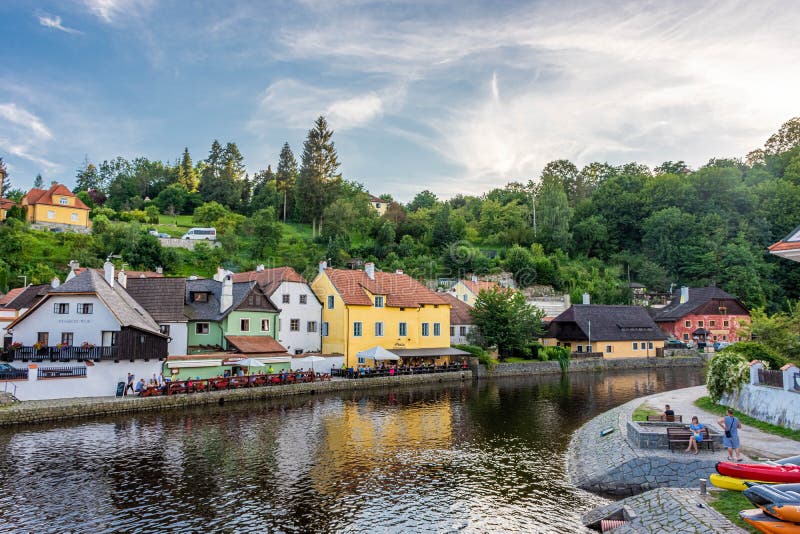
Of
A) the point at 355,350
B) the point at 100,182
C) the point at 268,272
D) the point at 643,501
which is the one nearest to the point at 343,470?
the point at 643,501

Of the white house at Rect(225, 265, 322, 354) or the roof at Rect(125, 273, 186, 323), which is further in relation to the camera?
the white house at Rect(225, 265, 322, 354)

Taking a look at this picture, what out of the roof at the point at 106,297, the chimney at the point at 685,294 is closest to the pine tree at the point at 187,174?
the roof at the point at 106,297

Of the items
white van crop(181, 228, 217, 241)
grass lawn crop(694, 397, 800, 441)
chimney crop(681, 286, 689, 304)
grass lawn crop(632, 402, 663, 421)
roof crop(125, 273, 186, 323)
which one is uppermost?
white van crop(181, 228, 217, 241)

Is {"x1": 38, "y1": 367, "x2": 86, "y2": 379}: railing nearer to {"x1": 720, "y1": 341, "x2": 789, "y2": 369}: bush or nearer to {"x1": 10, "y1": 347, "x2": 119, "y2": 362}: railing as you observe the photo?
{"x1": 10, "y1": 347, "x2": 119, "y2": 362}: railing

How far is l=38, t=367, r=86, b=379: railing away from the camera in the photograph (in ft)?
99.5

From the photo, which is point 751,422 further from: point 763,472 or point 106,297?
point 106,297

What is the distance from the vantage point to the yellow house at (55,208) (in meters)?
72.7

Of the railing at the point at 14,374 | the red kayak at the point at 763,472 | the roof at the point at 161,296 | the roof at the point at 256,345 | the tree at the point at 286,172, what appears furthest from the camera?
the tree at the point at 286,172

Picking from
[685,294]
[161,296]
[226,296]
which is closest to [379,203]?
[685,294]

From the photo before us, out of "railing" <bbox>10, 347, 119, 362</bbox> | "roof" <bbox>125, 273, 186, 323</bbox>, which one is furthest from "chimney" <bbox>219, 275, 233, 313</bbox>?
"railing" <bbox>10, 347, 119, 362</bbox>

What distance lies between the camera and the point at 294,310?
4778cm

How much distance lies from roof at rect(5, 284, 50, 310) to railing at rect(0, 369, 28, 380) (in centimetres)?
1462

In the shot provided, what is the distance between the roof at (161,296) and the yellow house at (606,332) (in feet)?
144

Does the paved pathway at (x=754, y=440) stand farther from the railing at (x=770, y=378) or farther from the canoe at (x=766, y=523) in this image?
the canoe at (x=766, y=523)
